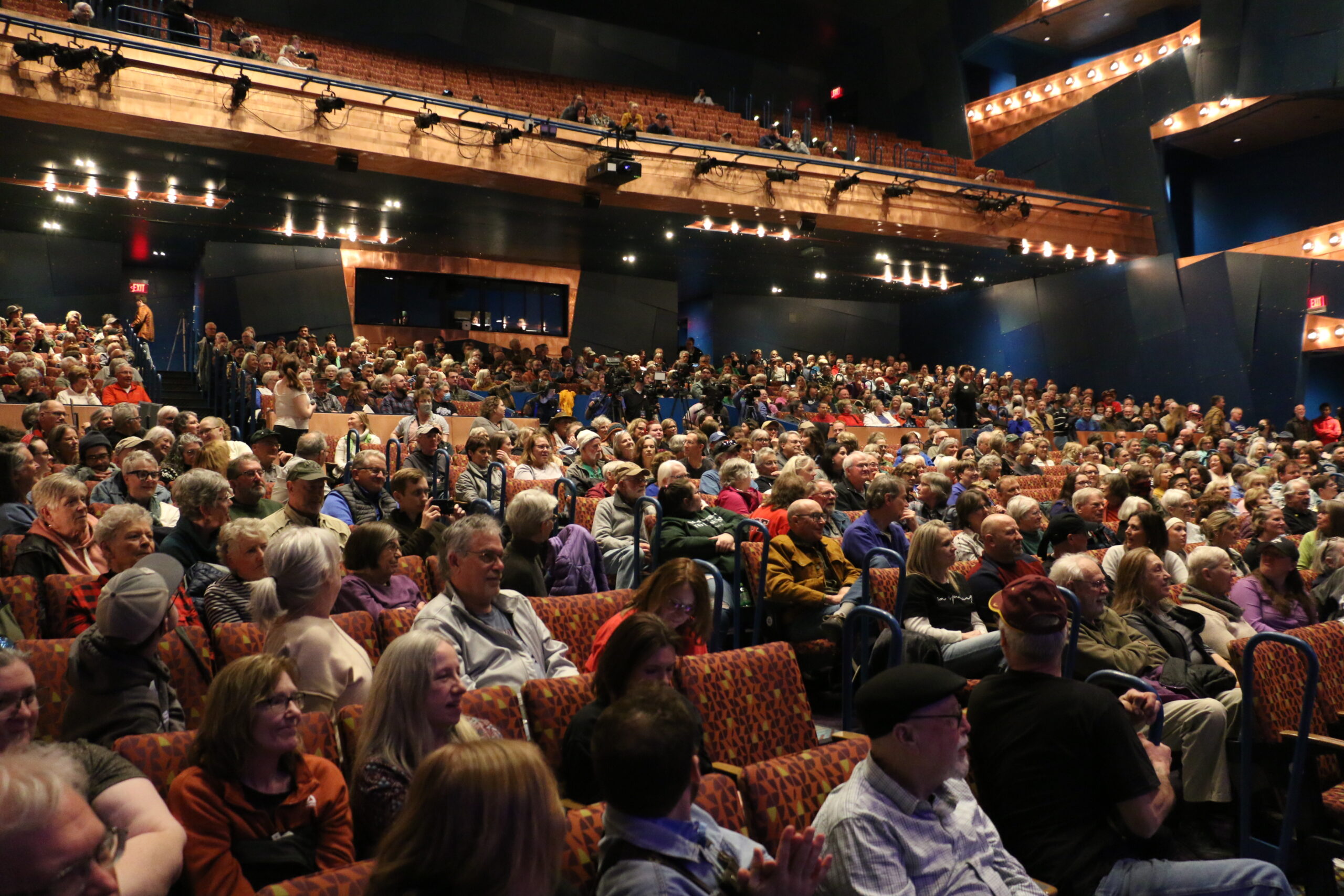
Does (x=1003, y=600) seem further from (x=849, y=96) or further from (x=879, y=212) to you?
(x=849, y=96)

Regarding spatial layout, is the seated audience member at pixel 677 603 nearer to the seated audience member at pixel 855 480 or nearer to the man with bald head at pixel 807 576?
the man with bald head at pixel 807 576

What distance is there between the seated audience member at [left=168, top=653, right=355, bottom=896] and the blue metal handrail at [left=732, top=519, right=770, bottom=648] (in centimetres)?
207

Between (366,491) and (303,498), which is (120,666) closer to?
(303,498)

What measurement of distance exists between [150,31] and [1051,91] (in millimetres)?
14428

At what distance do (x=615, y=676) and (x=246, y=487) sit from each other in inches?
99.7

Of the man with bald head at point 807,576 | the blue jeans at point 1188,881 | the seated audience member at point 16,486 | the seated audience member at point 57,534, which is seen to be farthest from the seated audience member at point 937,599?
the seated audience member at point 16,486

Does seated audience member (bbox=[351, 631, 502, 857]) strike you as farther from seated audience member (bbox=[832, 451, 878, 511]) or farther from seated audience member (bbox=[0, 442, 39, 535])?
seated audience member (bbox=[832, 451, 878, 511])

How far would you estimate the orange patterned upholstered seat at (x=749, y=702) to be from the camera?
2.48 meters

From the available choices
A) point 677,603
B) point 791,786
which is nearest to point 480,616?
point 677,603

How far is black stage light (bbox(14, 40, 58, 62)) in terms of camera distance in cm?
823

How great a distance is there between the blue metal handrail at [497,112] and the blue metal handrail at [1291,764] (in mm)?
9718

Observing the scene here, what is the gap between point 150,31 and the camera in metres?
10.5

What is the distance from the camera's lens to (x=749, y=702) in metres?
2.58

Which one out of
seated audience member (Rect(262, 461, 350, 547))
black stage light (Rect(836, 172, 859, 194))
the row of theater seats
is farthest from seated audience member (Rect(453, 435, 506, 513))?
the row of theater seats
